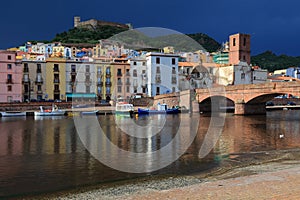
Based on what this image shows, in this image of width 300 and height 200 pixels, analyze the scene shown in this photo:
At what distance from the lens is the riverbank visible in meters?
10.1

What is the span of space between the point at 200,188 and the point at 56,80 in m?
69.8

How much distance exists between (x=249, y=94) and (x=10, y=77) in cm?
5030

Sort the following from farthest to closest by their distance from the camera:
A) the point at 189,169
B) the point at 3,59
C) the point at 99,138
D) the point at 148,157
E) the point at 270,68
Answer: the point at 270,68
the point at 3,59
the point at 99,138
the point at 148,157
the point at 189,169

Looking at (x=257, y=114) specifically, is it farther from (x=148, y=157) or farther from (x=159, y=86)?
(x=148, y=157)

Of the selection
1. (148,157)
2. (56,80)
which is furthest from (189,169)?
(56,80)

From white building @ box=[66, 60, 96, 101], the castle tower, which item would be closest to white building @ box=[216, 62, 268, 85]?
the castle tower

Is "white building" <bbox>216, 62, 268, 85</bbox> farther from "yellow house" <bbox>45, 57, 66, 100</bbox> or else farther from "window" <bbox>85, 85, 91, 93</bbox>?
"yellow house" <bbox>45, 57, 66, 100</bbox>

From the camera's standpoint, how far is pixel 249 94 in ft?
184

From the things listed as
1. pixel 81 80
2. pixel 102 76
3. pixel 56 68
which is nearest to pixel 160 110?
pixel 102 76

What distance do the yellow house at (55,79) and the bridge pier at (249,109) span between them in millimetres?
40518

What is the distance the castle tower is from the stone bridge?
47995 millimetres

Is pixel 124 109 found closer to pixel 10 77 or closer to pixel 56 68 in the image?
pixel 56 68

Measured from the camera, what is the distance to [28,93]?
244 ft

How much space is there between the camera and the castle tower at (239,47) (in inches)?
4488
